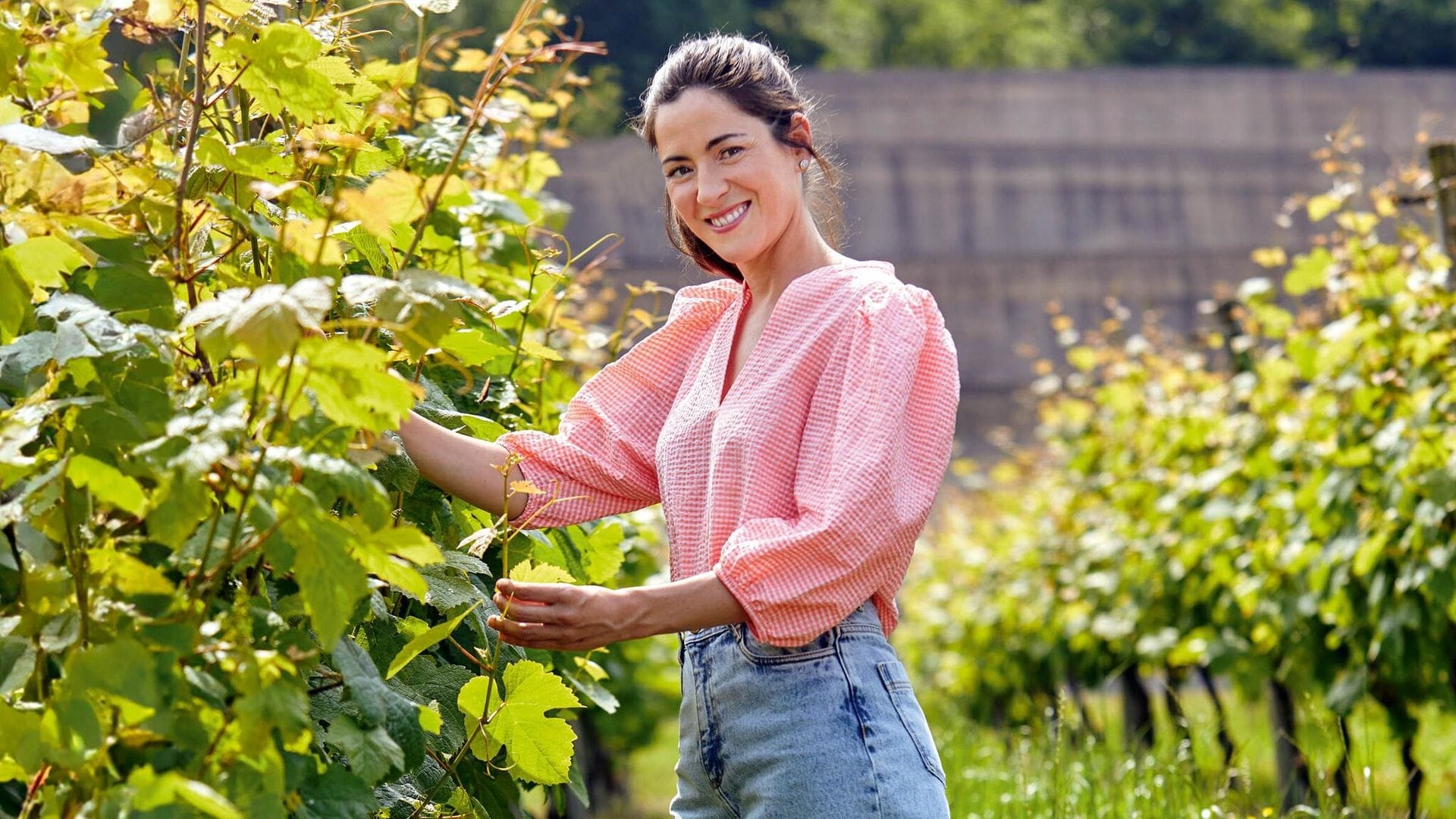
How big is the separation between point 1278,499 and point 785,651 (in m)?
3.39

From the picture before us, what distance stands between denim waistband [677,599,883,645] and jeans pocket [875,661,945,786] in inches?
1.7

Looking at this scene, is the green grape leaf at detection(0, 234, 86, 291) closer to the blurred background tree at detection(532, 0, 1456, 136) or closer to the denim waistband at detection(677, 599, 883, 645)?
the denim waistband at detection(677, 599, 883, 645)

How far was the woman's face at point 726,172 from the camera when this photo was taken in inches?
74.6

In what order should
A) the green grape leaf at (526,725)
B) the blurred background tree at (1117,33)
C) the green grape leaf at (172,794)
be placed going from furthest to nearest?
the blurred background tree at (1117,33)
the green grape leaf at (526,725)
the green grape leaf at (172,794)

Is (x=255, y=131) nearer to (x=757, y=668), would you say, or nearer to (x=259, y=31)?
(x=259, y=31)

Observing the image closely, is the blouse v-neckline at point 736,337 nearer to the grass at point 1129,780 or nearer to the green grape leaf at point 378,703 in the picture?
the green grape leaf at point 378,703

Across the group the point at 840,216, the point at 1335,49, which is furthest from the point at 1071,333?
the point at 1335,49

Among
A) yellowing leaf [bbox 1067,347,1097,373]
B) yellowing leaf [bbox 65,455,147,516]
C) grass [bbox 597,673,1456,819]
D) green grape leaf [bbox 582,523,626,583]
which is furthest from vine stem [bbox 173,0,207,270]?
yellowing leaf [bbox 1067,347,1097,373]

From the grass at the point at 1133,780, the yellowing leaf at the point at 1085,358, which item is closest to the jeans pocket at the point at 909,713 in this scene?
the grass at the point at 1133,780

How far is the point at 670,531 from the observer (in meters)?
1.90

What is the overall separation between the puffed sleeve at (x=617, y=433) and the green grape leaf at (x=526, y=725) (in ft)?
1.22

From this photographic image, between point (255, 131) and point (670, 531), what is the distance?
28.0 inches

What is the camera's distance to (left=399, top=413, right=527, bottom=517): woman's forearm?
70.0 inches

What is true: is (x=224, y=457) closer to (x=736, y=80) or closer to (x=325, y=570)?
(x=325, y=570)
